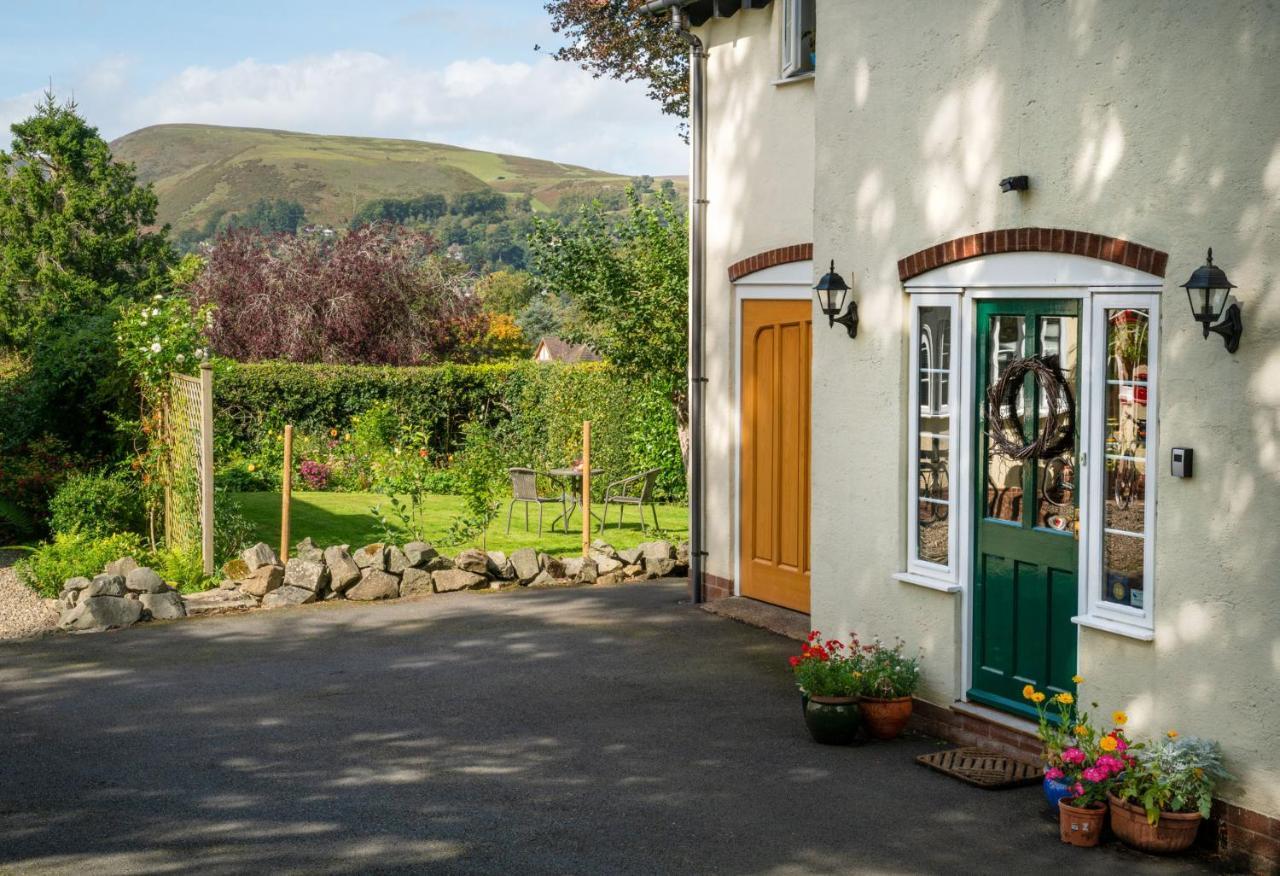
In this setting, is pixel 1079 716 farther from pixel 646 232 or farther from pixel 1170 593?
pixel 646 232

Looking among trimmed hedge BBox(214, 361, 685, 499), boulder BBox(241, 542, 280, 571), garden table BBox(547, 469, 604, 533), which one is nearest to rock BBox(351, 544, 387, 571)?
boulder BBox(241, 542, 280, 571)

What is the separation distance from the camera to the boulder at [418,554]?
12.8 m

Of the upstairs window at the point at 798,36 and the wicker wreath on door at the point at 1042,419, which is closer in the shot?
the wicker wreath on door at the point at 1042,419

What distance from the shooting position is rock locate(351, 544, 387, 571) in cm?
1257

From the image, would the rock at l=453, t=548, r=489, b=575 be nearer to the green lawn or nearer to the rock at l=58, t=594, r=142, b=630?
the green lawn

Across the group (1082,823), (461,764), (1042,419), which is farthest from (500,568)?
(1082,823)

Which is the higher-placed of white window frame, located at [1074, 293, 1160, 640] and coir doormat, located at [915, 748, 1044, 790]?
white window frame, located at [1074, 293, 1160, 640]

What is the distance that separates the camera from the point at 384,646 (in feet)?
34.9

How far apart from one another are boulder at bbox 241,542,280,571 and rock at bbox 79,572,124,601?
132cm

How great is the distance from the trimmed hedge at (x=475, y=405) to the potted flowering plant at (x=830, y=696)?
1134cm

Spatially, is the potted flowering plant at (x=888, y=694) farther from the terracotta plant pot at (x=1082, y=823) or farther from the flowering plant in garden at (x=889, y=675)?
the terracotta plant pot at (x=1082, y=823)

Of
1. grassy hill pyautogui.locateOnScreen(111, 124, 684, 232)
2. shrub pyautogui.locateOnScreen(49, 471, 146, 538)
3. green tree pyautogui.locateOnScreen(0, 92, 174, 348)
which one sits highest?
grassy hill pyautogui.locateOnScreen(111, 124, 684, 232)

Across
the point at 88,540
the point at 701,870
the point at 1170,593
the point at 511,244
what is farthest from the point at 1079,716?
the point at 511,244

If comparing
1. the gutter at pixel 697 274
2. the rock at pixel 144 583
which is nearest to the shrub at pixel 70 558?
the rock at pixel 144 583
